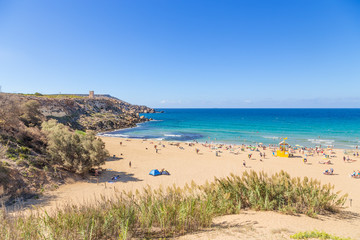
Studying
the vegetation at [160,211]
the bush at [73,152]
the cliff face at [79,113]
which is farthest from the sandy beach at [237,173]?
the cliff face at [79,113]

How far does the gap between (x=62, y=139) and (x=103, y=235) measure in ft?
44.5

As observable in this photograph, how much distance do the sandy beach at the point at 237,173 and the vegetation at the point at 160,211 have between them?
1.34 feet

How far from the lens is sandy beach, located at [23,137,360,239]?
5824 millimetres

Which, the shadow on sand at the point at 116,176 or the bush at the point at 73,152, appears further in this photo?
the shadow on sand at the point at 116,176

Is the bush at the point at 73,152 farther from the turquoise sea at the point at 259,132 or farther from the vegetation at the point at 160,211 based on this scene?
the turquoise sea at the point at 259,132

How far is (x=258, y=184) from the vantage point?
809 centimetres

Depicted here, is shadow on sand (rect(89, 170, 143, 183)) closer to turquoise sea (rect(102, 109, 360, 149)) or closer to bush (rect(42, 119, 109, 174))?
bush (rect(42, 119, 109, 174))

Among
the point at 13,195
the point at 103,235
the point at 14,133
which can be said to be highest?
the point at 14,133

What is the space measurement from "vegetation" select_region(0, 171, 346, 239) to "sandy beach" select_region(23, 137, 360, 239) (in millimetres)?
409

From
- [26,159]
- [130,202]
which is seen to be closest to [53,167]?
[26,159]

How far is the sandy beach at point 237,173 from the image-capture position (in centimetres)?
582

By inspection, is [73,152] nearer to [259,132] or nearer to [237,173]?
[237,173]

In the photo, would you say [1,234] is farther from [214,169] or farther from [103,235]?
[214,169]

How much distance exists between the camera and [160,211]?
218 inches
